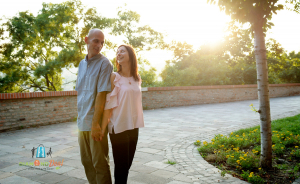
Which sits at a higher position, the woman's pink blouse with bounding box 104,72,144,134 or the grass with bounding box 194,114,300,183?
the woman's pink blouse with bounding box 104,72,144,134

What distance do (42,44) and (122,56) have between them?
14.6m

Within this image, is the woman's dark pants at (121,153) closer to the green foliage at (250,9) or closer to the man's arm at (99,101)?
the man's arm at (99,101)

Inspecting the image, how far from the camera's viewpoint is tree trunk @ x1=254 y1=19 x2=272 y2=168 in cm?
362

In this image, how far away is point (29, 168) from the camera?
12.7ft

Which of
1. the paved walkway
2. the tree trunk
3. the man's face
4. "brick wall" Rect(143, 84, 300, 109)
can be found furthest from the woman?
"brick wall" Rect(143, 84, 300, 109)

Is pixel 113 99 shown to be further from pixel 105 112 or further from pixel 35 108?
pixel 35 108

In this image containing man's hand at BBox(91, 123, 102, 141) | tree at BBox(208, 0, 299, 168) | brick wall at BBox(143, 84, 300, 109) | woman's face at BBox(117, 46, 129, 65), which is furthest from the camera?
brick wall at BBox(143, 84, 300, 109)

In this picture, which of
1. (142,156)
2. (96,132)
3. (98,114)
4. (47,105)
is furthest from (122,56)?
(47,105)

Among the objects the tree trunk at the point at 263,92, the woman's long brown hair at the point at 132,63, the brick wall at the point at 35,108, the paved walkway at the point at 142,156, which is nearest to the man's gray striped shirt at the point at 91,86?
the woman's long brown hair at the point at 132,63

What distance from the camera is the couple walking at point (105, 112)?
253cm

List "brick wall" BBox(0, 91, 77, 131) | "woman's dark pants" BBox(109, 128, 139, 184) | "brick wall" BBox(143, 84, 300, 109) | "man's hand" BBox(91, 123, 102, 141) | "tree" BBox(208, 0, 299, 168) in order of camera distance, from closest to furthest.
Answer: "man's hand" BBox(91, 123, 102, 141)
"woman's dark pants" BBox(109, 128, 139, 184)
"tree" BBox(208, 0, 299, 168)
"brick wall" BBox(0, 91, 77, 131)
"brick wall" BBox(143, 84, 300, 109)

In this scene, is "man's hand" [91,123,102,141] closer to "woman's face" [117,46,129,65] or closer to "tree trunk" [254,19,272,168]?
"woman's face" [117,46,129,65]

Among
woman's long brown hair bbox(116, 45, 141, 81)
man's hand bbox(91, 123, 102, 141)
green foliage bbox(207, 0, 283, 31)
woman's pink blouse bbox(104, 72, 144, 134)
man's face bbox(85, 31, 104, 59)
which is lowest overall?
man's hand bbox(91, 123, 102, 141)

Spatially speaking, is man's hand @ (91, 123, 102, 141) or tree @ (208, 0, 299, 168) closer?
man's hand @ (91, 123, 102, 141)
